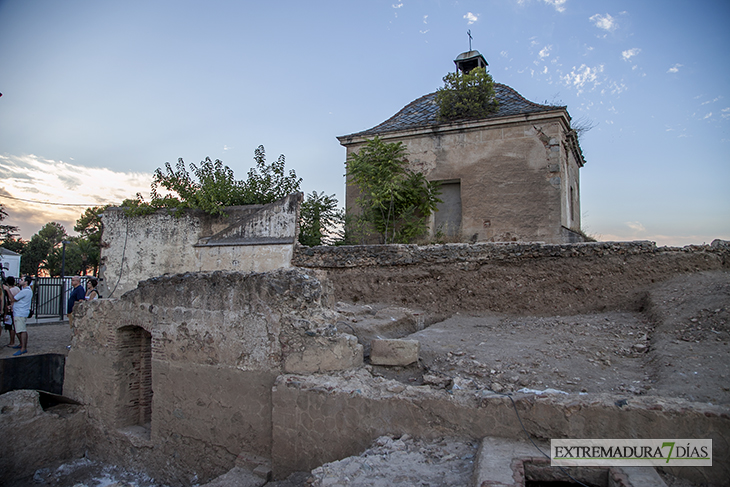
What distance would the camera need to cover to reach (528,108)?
10992 millimetres

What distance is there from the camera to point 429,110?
12.6m

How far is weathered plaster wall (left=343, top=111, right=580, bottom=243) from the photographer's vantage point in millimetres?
10281

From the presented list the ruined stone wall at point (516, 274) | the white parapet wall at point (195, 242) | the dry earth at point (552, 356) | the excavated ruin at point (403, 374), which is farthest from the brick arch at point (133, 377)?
the white parapet wall at point (195, 242)

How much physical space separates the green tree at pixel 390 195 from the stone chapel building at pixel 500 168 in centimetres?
65

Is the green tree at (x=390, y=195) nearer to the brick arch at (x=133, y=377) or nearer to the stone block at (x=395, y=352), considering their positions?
the brick arch at (x=133, y=377)

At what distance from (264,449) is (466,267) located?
4.24 meters

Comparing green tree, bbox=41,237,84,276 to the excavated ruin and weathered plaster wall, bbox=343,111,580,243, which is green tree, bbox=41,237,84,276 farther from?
the excavated ruin

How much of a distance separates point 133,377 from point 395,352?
3866 millimetres

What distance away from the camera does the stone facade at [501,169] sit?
33.8 ft

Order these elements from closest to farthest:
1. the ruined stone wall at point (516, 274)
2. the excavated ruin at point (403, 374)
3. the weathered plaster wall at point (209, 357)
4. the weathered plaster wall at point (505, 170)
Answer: the excavated ruin at point (403, 374), the weathered plaster wall at point (209, 357), the ruined stone wall at point (516, 274), the weathered plaster wall at point (505, 170)

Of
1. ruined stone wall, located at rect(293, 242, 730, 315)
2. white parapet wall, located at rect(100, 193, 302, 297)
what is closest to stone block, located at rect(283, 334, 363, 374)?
ruined stone wall, located at rect(293, 242, 730, 315)

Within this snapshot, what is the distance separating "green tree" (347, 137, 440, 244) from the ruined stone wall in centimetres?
253

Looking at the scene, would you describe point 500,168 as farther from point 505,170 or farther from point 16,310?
point 16,310

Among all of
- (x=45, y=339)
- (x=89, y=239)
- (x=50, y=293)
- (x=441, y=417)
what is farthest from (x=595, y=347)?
(x=89, y=239)
